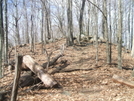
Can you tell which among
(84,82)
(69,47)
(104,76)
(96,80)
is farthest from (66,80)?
(69,47)

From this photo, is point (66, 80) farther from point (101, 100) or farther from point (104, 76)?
point (101, 100)

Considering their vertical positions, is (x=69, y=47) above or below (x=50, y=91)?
above

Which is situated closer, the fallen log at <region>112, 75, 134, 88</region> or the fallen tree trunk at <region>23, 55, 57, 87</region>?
the fallen log at <region>112, 75, 134, 88</region>

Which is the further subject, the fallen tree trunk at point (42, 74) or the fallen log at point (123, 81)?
the fallen tree trunk at point (42, 74)

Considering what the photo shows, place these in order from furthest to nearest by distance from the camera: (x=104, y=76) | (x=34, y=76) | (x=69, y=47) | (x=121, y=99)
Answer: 1. (x=69, y=47)
2. (x=104, y=76)
3. (x=34, y=76)
4. (x=121, y=99)

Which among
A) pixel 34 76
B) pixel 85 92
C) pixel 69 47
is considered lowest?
pixel 85 92

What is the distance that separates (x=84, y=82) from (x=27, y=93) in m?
2.85

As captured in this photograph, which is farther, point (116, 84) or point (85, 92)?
point (116, 84)

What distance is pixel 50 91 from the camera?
5.73 m

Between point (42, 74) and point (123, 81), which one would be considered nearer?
point (123, 81)

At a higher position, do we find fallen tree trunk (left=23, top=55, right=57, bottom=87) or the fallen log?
fallen tree trunk (left=23, top=55, right=57, bottom=87)

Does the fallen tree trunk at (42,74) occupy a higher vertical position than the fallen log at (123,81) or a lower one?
higher

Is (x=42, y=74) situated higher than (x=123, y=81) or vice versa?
(x=42, y=74)

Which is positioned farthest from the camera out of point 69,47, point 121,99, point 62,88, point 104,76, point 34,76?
point 69,47
